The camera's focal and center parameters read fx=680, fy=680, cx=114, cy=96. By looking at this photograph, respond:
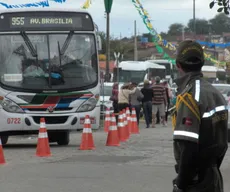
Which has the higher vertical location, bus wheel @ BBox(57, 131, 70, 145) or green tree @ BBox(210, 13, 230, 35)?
green tree @ BBox(210, 13, 230, 35)

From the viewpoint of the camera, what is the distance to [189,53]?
15.2ft

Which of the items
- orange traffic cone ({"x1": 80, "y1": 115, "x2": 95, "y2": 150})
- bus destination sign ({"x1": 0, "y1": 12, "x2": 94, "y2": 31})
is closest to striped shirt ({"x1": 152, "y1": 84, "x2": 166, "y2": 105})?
bus destination sign ({"x1": 0, "y1": 12, "x2": 94, "y2": 31})

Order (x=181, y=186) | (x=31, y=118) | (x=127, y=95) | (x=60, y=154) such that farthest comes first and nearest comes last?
(x=127, y=95) → (x=31, y=118) → (x=60, y=154) → (x=181, y=186)

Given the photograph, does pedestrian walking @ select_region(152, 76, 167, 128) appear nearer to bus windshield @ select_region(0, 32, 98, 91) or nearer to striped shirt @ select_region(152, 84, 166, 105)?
striped shirt @ select_region(152, 84, 166, 105)

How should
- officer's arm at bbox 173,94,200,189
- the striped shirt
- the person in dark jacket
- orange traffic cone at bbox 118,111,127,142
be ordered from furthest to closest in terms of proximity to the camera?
1. the person in dark jacket
2. the striped shirt
3. orange traffic cone at bbox 118,111,127,142
4. officer's arm at bbox 173,94,200,189

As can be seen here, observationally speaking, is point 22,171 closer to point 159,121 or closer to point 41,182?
point 41,182

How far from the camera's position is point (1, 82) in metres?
16.2

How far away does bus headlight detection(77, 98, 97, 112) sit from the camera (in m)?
16.6

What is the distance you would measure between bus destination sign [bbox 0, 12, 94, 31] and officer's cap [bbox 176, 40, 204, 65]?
12.3m

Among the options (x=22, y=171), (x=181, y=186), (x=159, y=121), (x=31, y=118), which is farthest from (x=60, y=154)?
(x=159, y=121)

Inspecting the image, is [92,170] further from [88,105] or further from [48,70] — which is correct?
[48,70]

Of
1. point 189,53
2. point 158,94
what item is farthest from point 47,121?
point 189,53

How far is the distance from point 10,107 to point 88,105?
1898 millimetres

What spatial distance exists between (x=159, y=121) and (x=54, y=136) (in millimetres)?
12449
